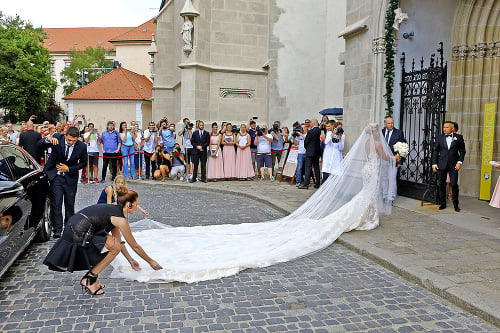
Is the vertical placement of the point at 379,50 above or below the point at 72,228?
above

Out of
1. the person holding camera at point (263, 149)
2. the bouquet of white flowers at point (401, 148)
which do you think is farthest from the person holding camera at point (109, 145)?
the bouquet of white flowers at point (401, 148)

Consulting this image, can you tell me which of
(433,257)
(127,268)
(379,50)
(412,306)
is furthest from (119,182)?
(379,50)

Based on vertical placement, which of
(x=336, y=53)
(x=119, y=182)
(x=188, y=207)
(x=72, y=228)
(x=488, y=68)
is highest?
(x=336, y=53)

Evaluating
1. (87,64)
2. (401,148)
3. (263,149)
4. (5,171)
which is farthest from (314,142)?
(87,64)

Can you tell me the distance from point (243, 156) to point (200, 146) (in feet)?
5.22

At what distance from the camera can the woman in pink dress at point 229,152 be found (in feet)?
50.4

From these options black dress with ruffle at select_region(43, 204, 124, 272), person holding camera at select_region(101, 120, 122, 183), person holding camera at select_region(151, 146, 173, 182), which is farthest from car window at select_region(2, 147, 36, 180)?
person holding camera at select_region(101, 120, 122, 183)

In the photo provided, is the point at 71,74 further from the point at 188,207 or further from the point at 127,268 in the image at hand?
the point at 127,268

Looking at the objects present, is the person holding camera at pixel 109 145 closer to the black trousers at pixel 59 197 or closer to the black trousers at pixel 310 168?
the black trousers at pixel 310 168

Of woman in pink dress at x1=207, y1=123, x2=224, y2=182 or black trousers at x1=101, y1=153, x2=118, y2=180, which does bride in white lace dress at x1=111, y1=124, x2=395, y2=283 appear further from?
black trousers at x1=101, y1=153, x2=118, y2=180

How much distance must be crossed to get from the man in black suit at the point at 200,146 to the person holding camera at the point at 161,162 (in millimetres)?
969

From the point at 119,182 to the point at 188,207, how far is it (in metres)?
5.43

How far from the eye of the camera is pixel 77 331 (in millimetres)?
4160

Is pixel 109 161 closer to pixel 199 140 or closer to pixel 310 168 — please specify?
pixel 199 140
